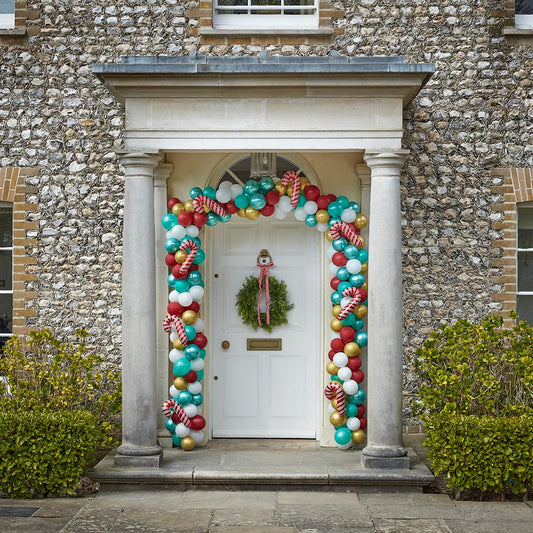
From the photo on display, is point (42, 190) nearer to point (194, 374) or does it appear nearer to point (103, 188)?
point (103, 188)

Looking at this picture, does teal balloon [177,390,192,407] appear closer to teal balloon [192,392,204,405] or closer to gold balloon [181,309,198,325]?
teal balloon [192,392,204,405]

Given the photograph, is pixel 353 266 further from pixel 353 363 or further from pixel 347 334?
pixel 353 363

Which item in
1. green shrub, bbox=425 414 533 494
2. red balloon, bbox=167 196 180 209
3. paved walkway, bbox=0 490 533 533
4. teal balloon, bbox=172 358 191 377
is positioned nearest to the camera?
paved walkway, bbox=0 490 533 533

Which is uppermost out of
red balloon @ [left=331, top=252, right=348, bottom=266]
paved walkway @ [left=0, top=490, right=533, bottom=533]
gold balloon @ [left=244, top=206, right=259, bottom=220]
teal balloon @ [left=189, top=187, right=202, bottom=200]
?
teal balloon @ [left=189, top=187, right=202, bottom=200]

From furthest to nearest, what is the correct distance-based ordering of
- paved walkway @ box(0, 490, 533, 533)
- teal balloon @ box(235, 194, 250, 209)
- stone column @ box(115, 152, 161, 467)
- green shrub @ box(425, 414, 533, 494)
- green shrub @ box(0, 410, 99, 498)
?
teal balloon @ box(235, 194, 250, 209)
stone column @ box(115, 152, 161, 467)
green shrub @ box(0, 410, 99, 498)
green shrub @ box(425, 414, 533, 494)
paved walkway @ box(0, 490, 533, 533)

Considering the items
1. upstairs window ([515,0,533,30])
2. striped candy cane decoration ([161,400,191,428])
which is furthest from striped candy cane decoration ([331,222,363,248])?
upstairs window ([515,0,533,30])

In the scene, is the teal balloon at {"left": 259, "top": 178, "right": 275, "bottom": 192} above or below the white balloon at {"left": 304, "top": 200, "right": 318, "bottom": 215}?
above

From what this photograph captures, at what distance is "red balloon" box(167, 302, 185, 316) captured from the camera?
812 cm

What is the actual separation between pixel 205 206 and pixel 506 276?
3.23 meters

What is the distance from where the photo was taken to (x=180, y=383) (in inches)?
316

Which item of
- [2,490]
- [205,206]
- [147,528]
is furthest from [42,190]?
[147,528]

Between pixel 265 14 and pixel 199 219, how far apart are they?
241cm

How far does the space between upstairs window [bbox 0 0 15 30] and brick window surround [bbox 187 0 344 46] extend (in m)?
1.97

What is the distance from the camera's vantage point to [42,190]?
8.55 meters
